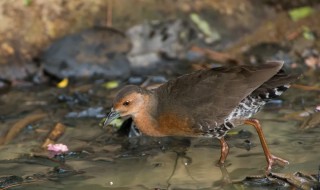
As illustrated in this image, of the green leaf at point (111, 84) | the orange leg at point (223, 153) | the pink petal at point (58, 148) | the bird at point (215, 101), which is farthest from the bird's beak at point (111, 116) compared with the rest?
the green leaf at point (111, 84)

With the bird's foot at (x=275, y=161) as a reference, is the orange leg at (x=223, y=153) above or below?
above

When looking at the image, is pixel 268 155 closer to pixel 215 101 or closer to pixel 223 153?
pixel 223 153

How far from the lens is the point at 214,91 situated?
20.0ft

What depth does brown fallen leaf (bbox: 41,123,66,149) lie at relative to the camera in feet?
22.2

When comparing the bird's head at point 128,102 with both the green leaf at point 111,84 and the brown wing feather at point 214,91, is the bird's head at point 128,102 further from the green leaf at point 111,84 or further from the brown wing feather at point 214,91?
the green leaf at point 111,84

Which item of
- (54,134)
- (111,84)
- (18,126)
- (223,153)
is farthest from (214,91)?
(111,84)

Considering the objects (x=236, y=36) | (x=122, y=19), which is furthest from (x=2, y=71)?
(x=236, y=36)

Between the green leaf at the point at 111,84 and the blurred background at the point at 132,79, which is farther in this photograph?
the green leaf at the point at 111,84

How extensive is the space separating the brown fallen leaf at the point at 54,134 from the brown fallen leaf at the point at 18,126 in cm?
39

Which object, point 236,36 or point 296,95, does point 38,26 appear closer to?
point 236,36

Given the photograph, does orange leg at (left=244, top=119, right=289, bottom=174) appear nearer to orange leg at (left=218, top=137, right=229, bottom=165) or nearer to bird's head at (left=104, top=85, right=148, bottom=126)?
orange leg at (left=218, top=137, right=229, bottom=165)

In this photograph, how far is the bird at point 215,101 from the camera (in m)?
5.98

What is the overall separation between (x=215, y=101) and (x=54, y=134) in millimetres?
1866

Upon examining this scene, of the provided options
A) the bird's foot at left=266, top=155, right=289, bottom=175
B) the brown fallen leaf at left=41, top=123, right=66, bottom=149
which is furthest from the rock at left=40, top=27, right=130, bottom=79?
the bird's foot at left=266, top=155, right=289, bottom=175
